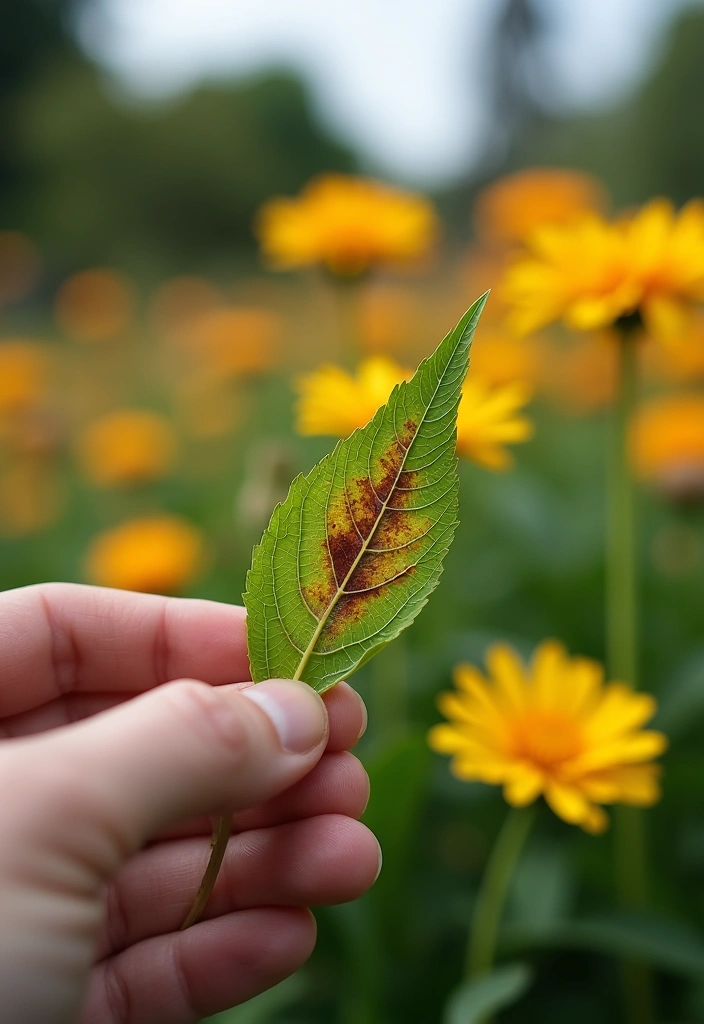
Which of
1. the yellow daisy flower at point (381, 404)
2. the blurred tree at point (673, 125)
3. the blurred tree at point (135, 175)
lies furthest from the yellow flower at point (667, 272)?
the blurred tree at point (135, 175)

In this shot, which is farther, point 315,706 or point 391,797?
point 391,797

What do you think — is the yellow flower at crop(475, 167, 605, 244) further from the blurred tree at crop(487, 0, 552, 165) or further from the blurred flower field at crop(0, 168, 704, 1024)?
the blurred tree at crop(487, 0, 552, 165)

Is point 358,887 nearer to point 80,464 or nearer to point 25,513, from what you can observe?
point 25,513

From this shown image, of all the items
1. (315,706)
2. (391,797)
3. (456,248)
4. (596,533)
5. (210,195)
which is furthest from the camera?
(210,195)

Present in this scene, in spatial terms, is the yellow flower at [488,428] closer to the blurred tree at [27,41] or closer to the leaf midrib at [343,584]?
the leaf midrib at [343,584]

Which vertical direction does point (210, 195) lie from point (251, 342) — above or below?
above

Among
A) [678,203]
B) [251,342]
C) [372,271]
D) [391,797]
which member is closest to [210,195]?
[678,203]

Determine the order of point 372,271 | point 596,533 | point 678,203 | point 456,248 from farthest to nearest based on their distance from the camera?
point 678,203
point 456,248
point 596,533
point 372,271
